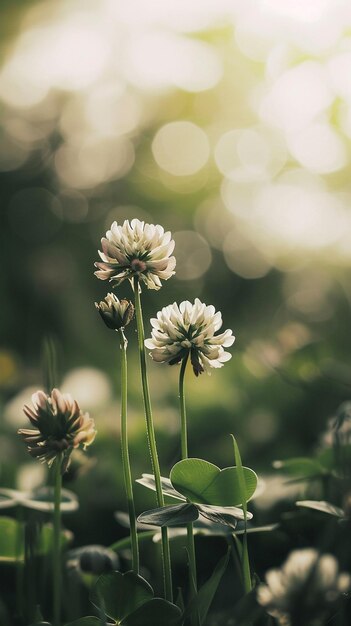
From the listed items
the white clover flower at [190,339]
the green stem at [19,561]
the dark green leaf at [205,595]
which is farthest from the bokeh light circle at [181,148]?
the dark green leaf at [205,595]

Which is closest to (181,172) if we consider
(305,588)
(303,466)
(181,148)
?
(181,148)

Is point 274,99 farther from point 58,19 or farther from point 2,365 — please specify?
point 2,365

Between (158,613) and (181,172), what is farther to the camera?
(181,172)

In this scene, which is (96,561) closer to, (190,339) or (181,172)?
(190,339)

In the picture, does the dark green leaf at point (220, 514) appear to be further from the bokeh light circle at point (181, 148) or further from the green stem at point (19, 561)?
the bokeh light circle at point (181, 148)

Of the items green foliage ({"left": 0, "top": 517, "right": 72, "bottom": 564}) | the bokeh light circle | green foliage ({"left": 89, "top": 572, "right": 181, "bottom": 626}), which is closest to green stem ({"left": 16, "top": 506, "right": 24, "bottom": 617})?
green foliage ({"left": 0, "top": 517, "right": 72, "bottom": 564})

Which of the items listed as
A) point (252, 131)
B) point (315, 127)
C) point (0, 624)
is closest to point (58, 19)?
point (252, 131)
